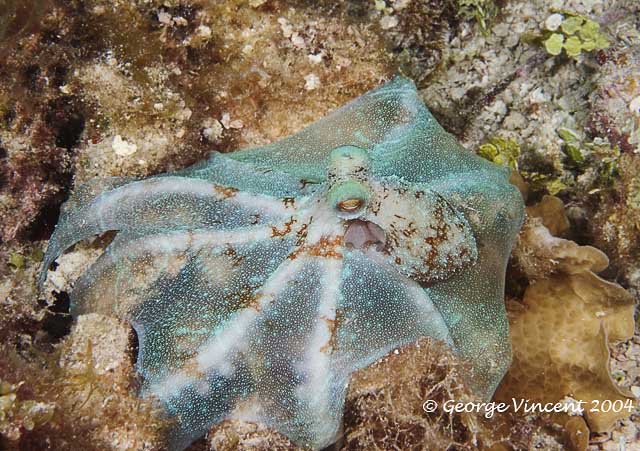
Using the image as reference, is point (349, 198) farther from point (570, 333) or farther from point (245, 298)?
point (570, 333)

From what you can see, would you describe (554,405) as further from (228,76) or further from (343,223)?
(228,76)

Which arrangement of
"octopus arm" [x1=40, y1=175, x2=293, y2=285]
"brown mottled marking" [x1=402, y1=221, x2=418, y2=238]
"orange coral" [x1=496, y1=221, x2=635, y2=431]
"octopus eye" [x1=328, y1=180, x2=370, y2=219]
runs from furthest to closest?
1. "orange coral" [x1=496, y1=221, x2=635, y2=431]
2. "octopus arm" [x1=40, y1=175, x2=293, y2=285]
3. "brown mottled marking" [x1=402, y1=221, x2=418, y2=238]
4. "octopus eye" [x1=328, y1=180, x2=370, y2=219]

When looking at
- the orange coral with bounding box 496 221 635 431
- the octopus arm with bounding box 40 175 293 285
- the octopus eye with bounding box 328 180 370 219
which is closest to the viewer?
the octopus eye with bounding box 328 180 370 219

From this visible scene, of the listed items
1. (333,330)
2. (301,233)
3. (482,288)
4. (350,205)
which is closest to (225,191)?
(301,233)

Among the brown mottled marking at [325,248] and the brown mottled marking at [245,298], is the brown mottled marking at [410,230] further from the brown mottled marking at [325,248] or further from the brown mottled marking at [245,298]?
the brown mottled marking at [245,298]

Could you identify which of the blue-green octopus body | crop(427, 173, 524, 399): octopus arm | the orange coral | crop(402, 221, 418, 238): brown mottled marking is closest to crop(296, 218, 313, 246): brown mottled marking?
the blue-green octopus body

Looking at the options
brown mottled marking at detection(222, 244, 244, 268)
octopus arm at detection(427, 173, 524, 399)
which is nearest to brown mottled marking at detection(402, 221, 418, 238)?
octopus arm at detection(427, 173, 524, 399)

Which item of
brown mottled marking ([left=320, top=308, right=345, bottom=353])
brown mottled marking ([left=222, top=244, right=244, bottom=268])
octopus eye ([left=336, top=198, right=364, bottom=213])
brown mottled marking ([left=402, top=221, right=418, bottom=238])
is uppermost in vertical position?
octopus eye ([left=336, top=198, right=364, bottom=213])

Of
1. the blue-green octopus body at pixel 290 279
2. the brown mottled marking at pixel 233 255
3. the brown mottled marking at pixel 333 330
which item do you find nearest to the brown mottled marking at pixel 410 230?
the blue-green octopus body at pixel 290 279

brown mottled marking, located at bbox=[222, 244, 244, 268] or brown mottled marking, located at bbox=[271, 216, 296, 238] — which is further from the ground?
brown mottled marking, located at bbox=[271, 216, 296, 238]

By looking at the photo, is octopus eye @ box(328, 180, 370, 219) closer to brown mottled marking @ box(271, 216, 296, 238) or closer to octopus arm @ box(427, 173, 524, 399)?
brown mottled marking @ box(271, 216, 296, 238)

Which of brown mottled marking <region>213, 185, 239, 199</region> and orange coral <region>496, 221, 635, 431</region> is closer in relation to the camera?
brown mottled marking <region>213, 185, 239, 199</region>
